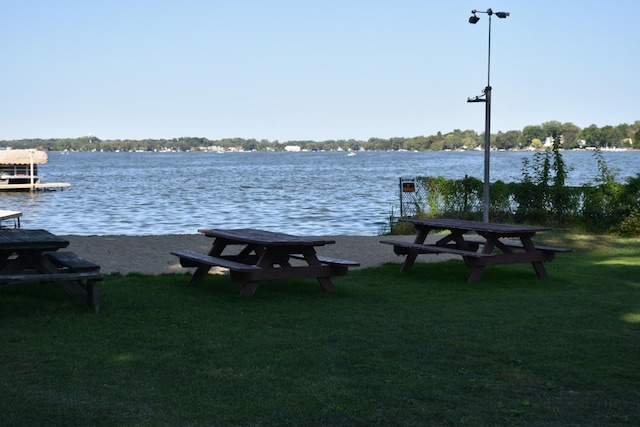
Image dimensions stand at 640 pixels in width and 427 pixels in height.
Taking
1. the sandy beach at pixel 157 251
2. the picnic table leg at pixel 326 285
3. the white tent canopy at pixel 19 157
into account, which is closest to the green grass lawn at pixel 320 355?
the picnic table leg at pixel 326 285

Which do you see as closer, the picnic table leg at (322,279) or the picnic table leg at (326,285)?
the picnic table leg at (322,279)

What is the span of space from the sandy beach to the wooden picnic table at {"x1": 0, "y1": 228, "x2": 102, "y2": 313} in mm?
2592

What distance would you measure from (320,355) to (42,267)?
3.34 meters

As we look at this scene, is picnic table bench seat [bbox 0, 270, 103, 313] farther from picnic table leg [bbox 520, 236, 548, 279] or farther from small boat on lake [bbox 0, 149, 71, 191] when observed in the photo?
small boat on lake [bbox 0, 149, 71, 191]

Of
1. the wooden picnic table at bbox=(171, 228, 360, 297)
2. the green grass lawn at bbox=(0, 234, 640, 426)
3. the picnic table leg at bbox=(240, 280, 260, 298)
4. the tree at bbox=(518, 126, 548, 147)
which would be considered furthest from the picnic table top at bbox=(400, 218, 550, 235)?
the tree at bbox=(518, 126, 548, 147)

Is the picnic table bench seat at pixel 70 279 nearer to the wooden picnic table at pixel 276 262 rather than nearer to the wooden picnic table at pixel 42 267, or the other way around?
the wooden picnic table at pixel 42 267

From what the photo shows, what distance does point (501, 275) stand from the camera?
36.1 feet

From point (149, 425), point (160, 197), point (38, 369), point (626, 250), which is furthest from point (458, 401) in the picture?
point (160, 197)

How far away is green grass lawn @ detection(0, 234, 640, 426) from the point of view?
192 inches

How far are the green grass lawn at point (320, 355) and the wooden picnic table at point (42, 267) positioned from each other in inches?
8.7

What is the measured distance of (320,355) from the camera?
6.23 metres

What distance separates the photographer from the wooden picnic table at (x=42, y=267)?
7523mm

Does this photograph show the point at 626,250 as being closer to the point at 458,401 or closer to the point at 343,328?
the point at 343,328

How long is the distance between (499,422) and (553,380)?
3.66 feet
